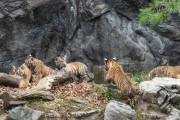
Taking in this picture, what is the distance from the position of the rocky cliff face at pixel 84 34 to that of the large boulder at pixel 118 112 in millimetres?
7505

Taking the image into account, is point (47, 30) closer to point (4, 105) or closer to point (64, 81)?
point (64, 81)

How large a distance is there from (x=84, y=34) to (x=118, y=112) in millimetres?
8329

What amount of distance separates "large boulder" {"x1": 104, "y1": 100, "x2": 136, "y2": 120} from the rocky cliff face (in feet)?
24.6

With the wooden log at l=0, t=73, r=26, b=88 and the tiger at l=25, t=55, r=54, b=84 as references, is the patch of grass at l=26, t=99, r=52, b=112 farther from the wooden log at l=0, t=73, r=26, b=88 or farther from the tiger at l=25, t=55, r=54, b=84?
the tiger at l=25, t=55, r=54, b=84

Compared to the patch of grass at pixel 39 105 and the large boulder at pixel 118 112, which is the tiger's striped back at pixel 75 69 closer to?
the patch of grass at pixel 39 105

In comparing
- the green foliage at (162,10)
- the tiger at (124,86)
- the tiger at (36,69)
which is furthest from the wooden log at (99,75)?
the green foliage at (162,10)

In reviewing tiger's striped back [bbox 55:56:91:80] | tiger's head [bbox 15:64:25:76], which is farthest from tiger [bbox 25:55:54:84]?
tiger's striped back [bbox 55:56:91:80]

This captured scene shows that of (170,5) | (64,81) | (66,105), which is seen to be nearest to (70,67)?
(64,81)

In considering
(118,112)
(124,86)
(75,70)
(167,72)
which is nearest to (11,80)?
(75,70)

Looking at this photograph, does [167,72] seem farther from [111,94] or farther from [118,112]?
[118,112]

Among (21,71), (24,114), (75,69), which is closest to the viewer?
(24,114)

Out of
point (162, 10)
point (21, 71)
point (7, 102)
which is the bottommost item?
point (7, 102)

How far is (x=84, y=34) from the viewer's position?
1848 centimetres

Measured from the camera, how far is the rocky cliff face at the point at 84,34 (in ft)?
59.6
